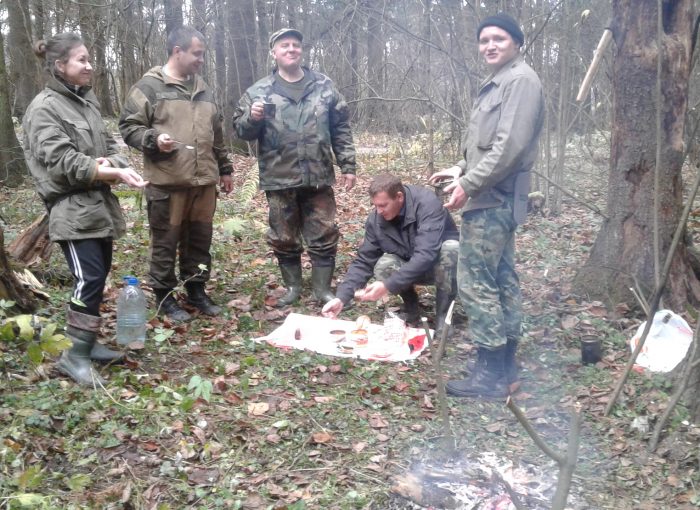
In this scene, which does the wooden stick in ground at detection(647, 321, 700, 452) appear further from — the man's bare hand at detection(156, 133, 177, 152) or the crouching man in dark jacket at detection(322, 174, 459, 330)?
the man's bare hand at detection(156, 133, 177, 152)

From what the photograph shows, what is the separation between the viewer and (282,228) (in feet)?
17.9

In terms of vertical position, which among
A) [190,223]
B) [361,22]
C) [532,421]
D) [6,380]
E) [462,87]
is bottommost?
[532,421]

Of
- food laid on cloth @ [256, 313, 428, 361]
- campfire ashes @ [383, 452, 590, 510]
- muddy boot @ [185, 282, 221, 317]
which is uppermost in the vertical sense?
muddy boot @ [185, 282, 221, 317]

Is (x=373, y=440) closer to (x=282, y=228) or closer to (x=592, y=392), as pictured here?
(x=592, y=392)

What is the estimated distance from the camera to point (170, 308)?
4.95 metres

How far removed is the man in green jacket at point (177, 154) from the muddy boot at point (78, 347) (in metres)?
1.01

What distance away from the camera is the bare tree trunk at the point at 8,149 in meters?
8.75

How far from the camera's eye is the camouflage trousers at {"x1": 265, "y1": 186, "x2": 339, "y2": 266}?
5441 millimetres

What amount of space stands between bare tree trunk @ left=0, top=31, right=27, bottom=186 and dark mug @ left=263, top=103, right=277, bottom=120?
542 cm

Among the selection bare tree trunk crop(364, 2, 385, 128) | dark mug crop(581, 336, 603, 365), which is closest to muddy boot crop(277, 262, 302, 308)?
dark mug crop(581, 336, 603, 365)

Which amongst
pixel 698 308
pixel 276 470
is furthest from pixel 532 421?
pixel 698 308

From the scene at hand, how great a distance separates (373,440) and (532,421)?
0.98m

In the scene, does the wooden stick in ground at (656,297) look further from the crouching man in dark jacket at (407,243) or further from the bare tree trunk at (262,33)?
the bare tree trunk at (262,33)

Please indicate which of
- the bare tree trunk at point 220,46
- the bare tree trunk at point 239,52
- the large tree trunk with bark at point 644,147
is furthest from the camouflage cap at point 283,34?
the bare tree trunk at point 220,46
